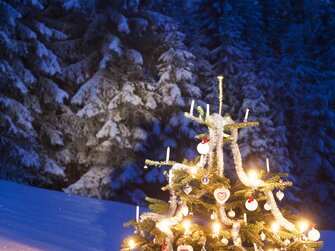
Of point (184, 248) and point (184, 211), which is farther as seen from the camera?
point (184, 211)

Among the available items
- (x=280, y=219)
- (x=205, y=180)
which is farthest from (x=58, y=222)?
(x=280, y=219)

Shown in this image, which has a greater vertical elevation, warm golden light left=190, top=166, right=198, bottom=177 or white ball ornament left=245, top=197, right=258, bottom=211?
warm golden light left=190, top=166, right=198, bottom=177

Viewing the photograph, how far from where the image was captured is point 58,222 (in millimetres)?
7227

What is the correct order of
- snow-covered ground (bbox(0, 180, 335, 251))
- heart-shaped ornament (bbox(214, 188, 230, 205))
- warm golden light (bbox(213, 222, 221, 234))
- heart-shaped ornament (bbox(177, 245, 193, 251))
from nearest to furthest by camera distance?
heart-shaped ornament (bbox(177, 245, 193, 251)) → heart-shaped ornament (bbox(214, 188, 230, 205)) → warm golden light (bbox(213, 222, 221, 234)) → snow-covered ground (bbox(0, 180, 335, 251))

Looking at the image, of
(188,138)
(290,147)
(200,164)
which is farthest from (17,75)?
(290,147)

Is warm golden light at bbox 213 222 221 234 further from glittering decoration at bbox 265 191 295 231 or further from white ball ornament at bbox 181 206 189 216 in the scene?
glittering decoration at bbox 265 191 295 231

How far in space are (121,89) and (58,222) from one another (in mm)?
10729

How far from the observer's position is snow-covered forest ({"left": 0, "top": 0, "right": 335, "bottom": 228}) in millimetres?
16141

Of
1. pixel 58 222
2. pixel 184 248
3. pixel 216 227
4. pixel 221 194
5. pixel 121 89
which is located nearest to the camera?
pixel 184 248

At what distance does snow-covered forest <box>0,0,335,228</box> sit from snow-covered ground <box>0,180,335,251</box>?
6735 millimetres

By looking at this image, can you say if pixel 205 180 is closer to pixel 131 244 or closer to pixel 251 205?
pixel 251 205

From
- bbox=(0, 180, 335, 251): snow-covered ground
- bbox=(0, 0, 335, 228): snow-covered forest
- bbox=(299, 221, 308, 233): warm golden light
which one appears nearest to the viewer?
bbox=(299, 221, 308, 233): warm golden light

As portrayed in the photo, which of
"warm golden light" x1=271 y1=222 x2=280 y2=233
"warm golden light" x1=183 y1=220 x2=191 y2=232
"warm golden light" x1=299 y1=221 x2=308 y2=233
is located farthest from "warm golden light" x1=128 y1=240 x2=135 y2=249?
"warm golden light" x1=299 y1=221 x2=308 y2=233

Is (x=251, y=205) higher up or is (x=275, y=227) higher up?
(x=251, y=205)
